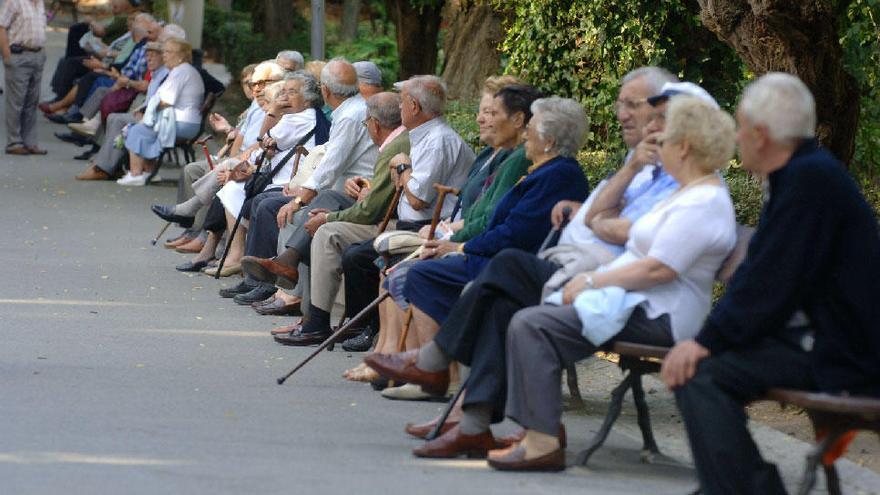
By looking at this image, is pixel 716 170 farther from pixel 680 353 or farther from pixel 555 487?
pixel 555 487

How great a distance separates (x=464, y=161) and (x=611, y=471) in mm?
3061

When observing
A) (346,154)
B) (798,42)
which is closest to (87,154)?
(346,154)

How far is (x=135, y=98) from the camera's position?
18.6m

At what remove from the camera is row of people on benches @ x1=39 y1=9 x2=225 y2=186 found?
1612 centimetres

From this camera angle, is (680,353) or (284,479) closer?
(680,353)

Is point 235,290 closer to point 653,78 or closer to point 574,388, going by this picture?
point 574,388

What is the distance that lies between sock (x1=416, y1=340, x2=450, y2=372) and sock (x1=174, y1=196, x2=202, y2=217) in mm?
6034

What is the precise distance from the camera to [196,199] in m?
12.6

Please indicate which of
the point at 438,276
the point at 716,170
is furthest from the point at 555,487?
the point at 438,276

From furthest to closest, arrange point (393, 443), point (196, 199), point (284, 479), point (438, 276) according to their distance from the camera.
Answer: point (196, 199) → point (438, 276) → point (393, 443) → point (284, 479)

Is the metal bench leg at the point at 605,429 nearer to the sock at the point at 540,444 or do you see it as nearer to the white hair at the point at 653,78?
the sock at the point at 540,444

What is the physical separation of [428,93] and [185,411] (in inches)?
103

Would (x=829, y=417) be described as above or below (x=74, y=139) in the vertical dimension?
above

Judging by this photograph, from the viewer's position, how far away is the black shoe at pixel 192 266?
12.4 metres
